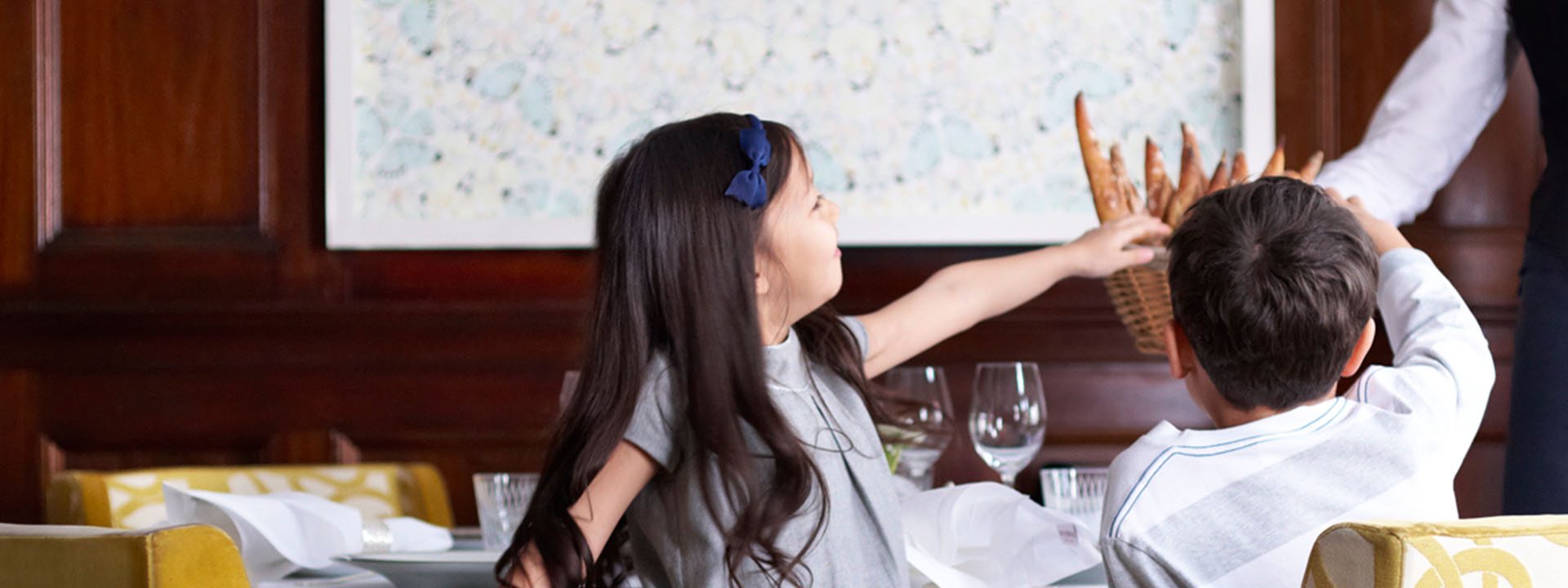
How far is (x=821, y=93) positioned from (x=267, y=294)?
1.01m

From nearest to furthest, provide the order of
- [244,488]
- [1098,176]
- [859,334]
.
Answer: [859,334], [1098,176], [244,488]

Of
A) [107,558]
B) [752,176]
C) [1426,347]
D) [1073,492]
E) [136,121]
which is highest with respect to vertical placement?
[136,121]

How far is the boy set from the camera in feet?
2.55

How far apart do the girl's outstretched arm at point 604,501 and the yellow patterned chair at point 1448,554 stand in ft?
1.69

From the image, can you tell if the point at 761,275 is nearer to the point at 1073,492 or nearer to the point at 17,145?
the point at 1073,492

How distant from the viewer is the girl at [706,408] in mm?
930

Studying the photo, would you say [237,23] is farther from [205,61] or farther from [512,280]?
[512,280]

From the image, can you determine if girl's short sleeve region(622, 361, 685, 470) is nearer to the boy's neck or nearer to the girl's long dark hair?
the girl's long dark hair

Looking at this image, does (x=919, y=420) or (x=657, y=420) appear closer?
(x=657, y=420)

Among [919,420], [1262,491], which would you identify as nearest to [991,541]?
[1262,491]

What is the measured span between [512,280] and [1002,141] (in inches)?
34.4

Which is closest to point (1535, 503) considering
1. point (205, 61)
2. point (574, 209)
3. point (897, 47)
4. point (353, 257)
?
point (897, 47)

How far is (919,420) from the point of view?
140cm

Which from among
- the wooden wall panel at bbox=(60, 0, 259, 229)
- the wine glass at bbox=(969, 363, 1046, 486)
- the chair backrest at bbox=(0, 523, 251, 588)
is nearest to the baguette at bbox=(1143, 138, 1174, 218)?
the wine glass at bbox=(969, 363, 1046, 486)
